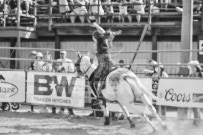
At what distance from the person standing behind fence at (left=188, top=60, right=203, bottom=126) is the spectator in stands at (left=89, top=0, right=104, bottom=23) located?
804 cm

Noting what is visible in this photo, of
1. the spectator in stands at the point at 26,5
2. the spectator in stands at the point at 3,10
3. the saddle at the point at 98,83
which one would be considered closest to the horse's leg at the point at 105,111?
the saddle at the point at 98,83

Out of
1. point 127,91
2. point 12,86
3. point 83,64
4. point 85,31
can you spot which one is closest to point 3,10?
point 85,31

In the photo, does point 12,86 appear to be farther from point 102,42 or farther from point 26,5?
point 26,5

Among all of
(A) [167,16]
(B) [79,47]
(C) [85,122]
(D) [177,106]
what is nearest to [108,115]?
(C) [85,122]

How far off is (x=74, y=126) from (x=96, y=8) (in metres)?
9.38

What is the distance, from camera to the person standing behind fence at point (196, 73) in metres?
12.7

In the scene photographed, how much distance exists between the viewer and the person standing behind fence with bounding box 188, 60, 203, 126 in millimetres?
12727

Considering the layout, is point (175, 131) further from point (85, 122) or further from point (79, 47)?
point (79, 47)

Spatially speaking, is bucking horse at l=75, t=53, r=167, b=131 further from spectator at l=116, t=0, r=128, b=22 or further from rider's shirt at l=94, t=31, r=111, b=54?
spectator at l=116, t=0, r=128, b=22

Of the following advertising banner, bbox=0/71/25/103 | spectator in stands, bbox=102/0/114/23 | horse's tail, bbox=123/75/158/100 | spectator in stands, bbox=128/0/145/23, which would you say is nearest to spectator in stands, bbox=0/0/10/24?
spectator in stands, bbox=102/0/114/23

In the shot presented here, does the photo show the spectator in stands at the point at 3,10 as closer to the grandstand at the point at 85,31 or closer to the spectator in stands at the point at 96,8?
the grandstand at the point at 85,31

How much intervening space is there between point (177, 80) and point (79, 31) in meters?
9.64

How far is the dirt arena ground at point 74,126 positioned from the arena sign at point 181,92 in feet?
1.63

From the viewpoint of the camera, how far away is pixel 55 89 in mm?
14625
